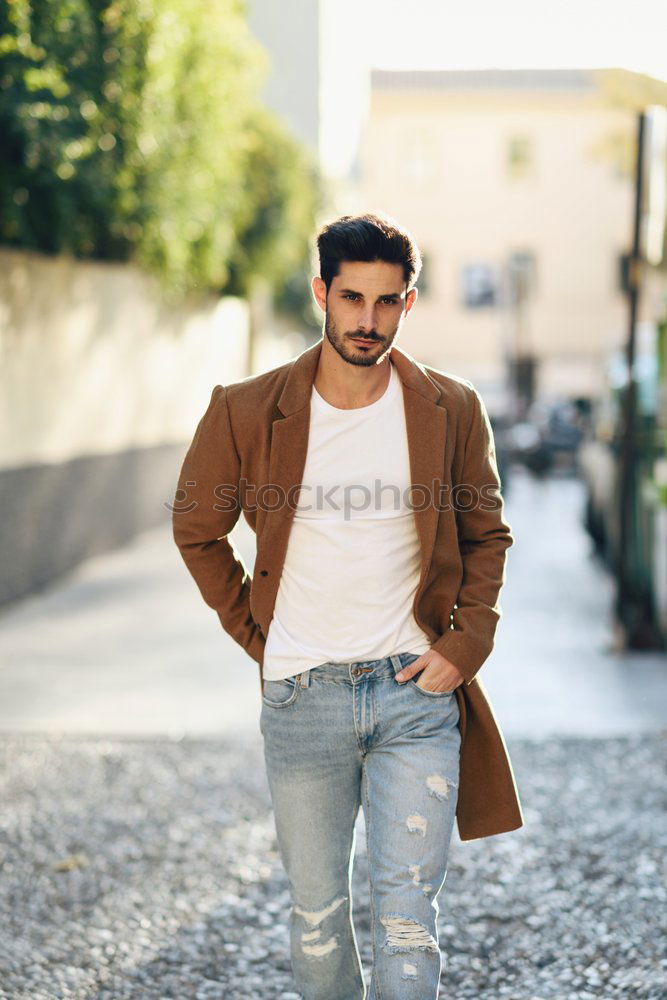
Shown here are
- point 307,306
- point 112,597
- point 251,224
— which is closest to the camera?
point 112,597

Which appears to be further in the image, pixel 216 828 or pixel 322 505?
pixel 216 828

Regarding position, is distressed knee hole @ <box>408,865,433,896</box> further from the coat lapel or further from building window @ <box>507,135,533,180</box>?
building window @ <box>507,135,533,180</box>

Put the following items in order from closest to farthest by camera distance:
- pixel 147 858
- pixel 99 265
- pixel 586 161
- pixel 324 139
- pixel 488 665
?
pixel 147 858 → pixel 488 665 → pixel 99 265 → pixel 324 139 → pixel 586 161

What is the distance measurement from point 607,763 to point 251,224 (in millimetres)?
11795

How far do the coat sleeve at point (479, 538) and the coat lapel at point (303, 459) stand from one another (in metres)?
0.13

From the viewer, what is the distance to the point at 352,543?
112 inches

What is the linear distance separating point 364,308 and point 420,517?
455 mm

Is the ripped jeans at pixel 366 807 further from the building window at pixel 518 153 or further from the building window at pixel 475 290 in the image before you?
the building window at pixel 518 153

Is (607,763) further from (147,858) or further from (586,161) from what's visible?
(586,161)

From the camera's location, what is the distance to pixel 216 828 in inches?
195

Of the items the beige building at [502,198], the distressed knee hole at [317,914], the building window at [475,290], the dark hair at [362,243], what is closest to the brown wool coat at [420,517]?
the dark hair at [362,243]

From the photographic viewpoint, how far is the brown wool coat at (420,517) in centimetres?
287

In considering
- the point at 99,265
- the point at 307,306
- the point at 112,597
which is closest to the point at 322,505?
the point at 112,597

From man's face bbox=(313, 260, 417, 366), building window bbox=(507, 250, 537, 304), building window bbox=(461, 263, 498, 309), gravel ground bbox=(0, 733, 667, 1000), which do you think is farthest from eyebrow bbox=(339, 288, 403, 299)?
building window bbox=(461, 263, 498, 309)
